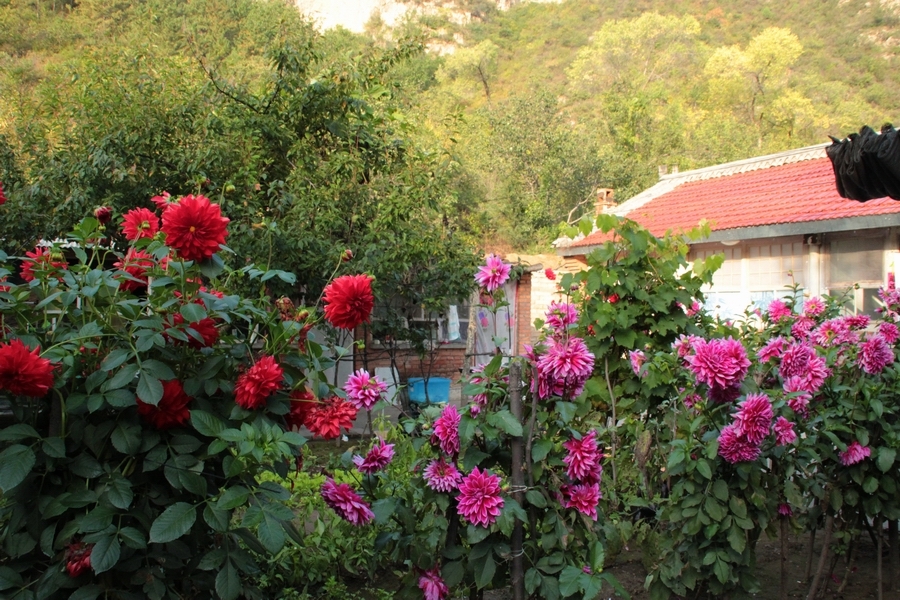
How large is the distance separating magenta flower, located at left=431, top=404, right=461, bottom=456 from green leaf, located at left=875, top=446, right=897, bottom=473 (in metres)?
1.99

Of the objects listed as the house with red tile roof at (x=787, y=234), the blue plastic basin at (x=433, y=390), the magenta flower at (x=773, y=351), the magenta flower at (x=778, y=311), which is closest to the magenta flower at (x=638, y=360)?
the magenta flower at (x=773, y=351)

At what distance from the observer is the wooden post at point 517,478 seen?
2.00 meters

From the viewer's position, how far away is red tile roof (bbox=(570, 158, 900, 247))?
10047 millimetres

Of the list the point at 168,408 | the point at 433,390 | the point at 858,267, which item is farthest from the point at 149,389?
the point at 858,267

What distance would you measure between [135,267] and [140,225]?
141mm

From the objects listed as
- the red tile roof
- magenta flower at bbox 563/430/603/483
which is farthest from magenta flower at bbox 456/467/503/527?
the red tile roof

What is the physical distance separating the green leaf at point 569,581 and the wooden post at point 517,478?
119 millimetres

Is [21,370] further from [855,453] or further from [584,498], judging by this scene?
[855,453]

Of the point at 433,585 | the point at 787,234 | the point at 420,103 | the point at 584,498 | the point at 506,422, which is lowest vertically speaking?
the point at 433,585

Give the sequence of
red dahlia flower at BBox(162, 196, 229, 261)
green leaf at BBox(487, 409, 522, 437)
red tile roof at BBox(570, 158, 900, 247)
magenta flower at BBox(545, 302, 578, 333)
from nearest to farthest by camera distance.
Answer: red dahlia flower at BBox(162, 196, 229, 261) → green leaf at BBox(487, 409, 522, 437) → magenta flower at BBox(545, 302, 578, 333) → red tile roof at BBox(570, 158, 900, 247)

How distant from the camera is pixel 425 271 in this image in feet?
27.7

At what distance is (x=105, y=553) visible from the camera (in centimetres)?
155

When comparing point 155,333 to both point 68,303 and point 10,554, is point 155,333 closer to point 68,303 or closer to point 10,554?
point 68,303

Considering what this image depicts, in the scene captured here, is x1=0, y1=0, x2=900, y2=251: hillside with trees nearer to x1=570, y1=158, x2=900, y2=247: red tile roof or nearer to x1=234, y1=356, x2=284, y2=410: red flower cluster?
x1=234, y1=356, x2=284, y2=410: red flower cluster
